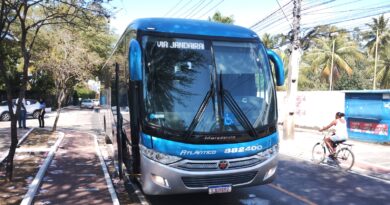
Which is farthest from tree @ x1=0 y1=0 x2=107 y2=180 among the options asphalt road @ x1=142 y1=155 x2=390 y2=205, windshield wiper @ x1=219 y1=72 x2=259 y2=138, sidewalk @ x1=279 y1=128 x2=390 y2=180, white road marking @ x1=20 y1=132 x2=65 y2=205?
sidewalk @ x1=279 y1=128 x2=390 y2=180

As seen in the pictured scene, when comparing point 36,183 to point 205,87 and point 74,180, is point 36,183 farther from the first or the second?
point 205,87

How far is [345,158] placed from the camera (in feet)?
39.4

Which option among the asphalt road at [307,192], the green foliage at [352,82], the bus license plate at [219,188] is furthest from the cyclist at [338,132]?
the green foliage at [352,82]

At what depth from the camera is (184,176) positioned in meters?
6.33

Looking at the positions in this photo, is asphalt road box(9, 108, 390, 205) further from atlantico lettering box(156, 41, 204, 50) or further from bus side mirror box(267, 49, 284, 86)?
atlantico lettering box(156, 41, 204, 50)

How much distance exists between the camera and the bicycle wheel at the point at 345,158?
11773 millimetres

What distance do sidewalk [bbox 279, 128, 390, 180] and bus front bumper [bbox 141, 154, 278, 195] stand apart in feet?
Result: 18.9

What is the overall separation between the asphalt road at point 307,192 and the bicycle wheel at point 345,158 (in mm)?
906

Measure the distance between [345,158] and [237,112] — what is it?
21.5ft

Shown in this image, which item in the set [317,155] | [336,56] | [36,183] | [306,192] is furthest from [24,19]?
[336,56]

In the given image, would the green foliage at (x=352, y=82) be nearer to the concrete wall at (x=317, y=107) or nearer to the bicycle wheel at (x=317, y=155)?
the concrete wall at (x=317, y=107)

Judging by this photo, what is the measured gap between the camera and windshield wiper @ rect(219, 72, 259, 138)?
668 centimetres

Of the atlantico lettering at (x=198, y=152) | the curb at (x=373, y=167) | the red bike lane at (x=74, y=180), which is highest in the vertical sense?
the atlantico lettering at (x=198, y=152)

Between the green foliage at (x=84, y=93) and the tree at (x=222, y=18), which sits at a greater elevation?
the tree at (x=222, y=18)
